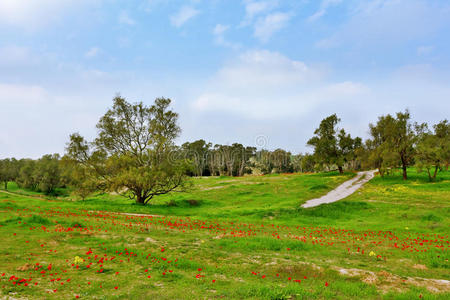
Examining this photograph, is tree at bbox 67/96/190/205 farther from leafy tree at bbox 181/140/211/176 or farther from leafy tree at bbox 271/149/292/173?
leafy tree at bbox 271/149/292/173

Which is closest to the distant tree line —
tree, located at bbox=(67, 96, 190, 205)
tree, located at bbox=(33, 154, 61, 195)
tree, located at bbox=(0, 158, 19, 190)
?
tree, located at bbox=(67, 96, 190, 205)

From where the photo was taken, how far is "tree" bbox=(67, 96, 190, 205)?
37.6 m

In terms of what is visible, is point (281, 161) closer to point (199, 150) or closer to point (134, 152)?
point (199, 150)

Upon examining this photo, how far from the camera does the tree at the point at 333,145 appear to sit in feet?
249

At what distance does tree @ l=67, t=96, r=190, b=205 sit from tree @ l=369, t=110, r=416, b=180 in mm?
43876

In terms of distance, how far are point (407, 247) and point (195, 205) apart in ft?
101

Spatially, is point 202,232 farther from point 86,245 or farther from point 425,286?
point 425,286

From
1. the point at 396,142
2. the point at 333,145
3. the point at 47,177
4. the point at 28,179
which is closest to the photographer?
the point at 396,142

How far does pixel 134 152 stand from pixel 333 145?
58123 mm

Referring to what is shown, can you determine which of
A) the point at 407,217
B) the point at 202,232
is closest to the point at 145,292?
the point at 202,232

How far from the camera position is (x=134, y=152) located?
4056cm

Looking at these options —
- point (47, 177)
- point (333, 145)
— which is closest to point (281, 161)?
point (333, 145)

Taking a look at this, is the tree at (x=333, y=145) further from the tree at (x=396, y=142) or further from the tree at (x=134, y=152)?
the tree at (x=134, y=152)

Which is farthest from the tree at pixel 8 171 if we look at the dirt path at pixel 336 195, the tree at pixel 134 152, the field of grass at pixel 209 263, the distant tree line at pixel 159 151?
the dirt path at pixel 336 195
